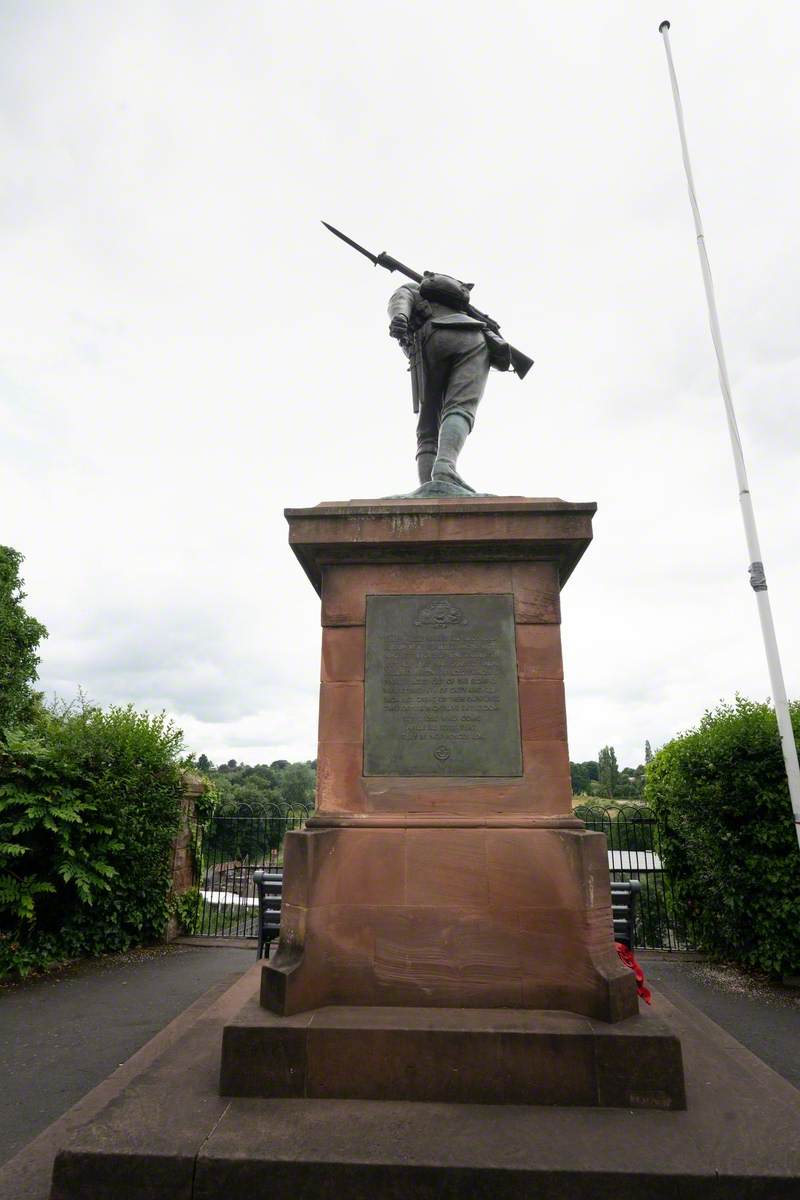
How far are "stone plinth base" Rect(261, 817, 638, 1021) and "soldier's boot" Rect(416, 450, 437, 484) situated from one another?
10.3ft

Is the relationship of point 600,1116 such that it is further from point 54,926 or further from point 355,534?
point 54,926

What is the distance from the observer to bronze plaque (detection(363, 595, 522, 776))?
14.5 feet

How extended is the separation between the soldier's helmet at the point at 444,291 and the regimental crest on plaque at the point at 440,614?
3.06 meters

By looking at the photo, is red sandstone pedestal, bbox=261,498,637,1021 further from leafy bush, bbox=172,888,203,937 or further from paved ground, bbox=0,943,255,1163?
leafy bush, bbox=172,888,203,937

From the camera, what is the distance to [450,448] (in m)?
5.66

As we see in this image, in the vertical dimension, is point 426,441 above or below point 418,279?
Result: below

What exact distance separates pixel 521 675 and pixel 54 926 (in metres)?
7.68

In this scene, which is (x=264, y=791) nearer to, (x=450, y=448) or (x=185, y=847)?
(x=185, y=847)

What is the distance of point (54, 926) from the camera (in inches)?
341

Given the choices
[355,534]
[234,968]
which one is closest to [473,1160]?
[355,534]

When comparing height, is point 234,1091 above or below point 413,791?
below

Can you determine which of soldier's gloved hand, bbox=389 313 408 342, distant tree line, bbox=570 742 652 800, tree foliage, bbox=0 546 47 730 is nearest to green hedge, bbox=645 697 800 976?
soldier's gloved hand, bbox=389 313 408 342

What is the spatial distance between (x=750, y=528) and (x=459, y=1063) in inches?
284

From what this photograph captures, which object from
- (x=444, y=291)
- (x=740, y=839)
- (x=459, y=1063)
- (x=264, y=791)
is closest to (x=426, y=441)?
(x=444, y=291)
